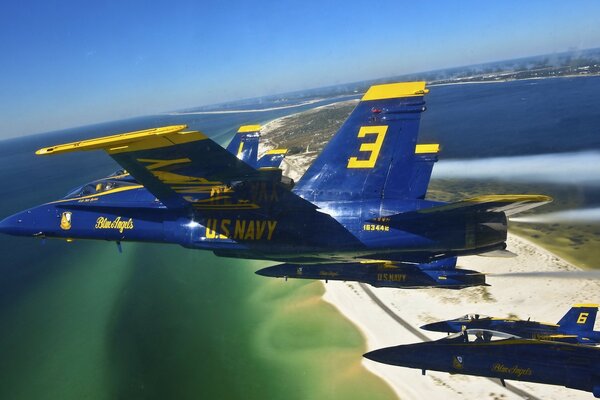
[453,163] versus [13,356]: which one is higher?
[453,163]

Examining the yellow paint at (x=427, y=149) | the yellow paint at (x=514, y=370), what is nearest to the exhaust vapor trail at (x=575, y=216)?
the yellow paint at (x=514, y=370)

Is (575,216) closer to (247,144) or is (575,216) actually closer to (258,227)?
(247,144)

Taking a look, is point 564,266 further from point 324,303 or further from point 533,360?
point 324,303

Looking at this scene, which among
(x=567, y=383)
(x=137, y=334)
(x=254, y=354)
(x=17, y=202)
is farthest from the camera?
(x=17, y=202)

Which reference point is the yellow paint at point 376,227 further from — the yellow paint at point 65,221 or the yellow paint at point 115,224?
the yellow paint at point 65,221

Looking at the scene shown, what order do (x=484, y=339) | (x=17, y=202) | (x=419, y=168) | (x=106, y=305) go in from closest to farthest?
(x=419, y=168), (x=484, y=339), (x=106, y=305), (x=17, y=202)

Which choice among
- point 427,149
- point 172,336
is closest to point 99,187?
point 427,149

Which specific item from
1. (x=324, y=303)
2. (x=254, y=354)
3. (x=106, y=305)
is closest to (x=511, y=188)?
(x=324, y=303)
